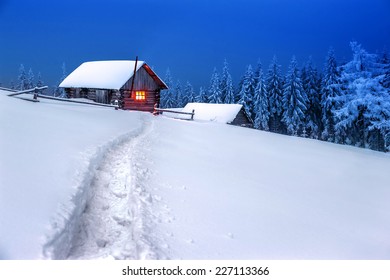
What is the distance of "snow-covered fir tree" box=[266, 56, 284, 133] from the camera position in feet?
142

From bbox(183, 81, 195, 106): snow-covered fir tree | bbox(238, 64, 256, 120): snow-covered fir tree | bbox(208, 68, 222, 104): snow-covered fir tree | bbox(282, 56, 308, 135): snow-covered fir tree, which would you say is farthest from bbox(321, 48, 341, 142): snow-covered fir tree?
bbox(183, 81, 195, 106): snow-covered fir tree

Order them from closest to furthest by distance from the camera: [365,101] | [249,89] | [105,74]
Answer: [365,101] → [105,74] → [249,89]

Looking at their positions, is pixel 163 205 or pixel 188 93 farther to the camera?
pixel 188 93

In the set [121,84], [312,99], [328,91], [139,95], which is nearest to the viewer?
[121,84]

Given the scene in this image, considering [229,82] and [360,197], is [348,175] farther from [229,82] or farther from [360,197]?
[229,82]

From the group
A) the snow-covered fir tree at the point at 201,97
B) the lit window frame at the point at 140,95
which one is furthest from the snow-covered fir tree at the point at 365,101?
the snow-covered fir tree at the point at 201,97

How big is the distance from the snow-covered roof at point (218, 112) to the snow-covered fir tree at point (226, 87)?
11.7 m

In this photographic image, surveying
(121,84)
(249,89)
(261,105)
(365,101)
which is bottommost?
(365,101)

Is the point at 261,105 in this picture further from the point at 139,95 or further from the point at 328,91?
the point at 139,95

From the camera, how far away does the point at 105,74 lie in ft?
92.9

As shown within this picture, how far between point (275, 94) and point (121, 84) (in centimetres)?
2562

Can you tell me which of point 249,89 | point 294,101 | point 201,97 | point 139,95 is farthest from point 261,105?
point 139,95

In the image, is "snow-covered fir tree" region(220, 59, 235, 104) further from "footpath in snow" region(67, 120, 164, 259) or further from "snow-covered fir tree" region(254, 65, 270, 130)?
"footpath in snow" region(67, 120, 164, 259)
